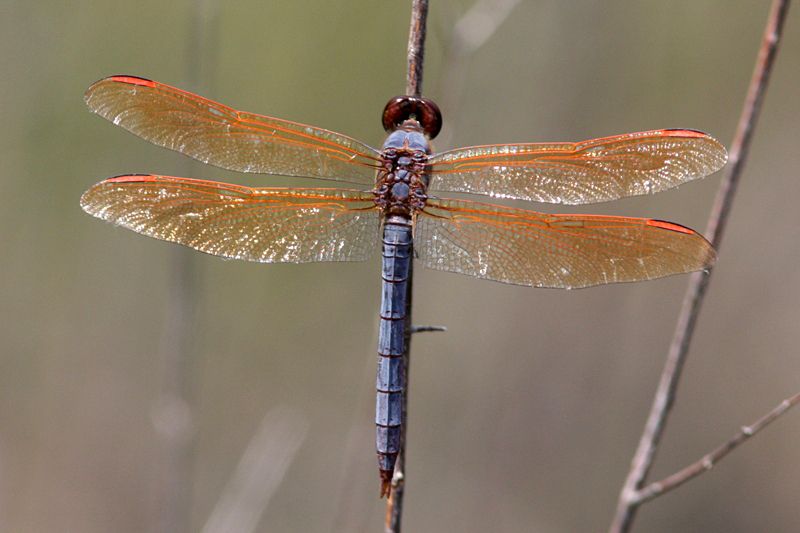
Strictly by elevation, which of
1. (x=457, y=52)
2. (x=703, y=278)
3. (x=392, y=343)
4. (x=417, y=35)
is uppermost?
(x=457, y=52)

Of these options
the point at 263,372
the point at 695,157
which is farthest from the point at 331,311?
the point at 695,157

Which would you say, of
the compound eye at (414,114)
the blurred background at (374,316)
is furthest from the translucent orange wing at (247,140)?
the blurred background at (374,316)

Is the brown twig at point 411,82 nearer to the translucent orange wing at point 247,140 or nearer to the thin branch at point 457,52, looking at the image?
the translucent orange wing at point 247,140

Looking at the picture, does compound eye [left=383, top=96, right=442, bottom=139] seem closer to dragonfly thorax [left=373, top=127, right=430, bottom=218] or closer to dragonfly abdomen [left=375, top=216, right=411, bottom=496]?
dragonfly thorax [left=373, top=127, right=430, bottom=218]

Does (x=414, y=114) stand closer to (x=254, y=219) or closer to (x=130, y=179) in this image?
(x=254, y=219)

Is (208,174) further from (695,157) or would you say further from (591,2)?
(695,157)

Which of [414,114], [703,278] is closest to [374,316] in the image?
[414,114]

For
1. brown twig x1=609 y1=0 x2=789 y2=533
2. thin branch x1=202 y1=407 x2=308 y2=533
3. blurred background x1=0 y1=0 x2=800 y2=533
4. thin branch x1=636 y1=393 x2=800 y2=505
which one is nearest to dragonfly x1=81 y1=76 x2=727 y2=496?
brown twig x1=609 y1=0 x2=789 y2=533
